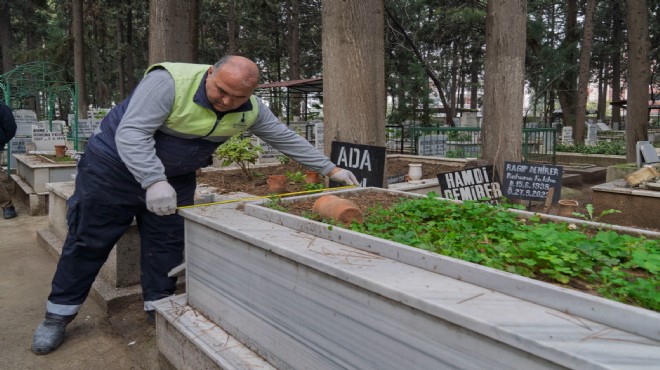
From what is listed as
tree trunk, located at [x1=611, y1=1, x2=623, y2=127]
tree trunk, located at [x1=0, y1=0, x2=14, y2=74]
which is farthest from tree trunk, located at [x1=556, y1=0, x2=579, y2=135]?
tree trunk, located at [x1=0, y1=0, x2=14, y2=74]

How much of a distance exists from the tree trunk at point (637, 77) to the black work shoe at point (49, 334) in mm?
12758

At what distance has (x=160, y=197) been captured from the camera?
2.66 metres

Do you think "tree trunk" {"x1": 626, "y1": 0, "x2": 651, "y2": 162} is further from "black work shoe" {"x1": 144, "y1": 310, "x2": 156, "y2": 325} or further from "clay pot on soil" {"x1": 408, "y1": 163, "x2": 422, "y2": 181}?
"black work shoe" {"x1": 144, "y1": 310, "x2": 156, "y2": 325}

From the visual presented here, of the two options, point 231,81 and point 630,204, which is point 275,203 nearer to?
point 231,81

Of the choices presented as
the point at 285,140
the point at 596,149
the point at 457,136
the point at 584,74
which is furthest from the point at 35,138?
the point at 584,74

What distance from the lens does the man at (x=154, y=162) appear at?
2746 millimetres

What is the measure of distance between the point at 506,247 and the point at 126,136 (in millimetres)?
1992

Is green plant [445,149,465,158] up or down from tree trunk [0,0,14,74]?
A: down

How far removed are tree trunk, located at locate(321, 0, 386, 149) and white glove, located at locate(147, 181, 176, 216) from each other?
8.52 feet

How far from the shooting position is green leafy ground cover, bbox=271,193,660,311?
179 centimetres

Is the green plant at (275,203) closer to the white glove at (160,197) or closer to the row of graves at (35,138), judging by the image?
the white glove at (160,197)

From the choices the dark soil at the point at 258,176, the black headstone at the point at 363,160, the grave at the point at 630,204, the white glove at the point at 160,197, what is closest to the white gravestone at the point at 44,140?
the dark soil at the point at 258,176

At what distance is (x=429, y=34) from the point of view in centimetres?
2489

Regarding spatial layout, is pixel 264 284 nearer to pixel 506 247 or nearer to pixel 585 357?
pixel 506 247
